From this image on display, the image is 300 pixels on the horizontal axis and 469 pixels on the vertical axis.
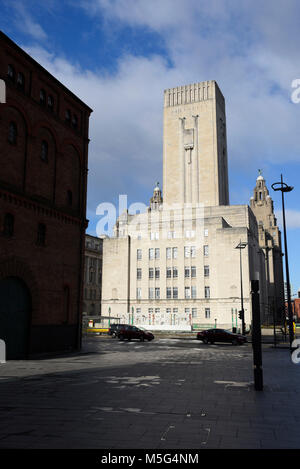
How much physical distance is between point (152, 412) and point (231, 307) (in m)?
57.4

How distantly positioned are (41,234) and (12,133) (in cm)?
595

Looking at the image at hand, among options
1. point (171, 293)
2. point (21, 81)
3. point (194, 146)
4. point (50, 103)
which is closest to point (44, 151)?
point (50, 103)

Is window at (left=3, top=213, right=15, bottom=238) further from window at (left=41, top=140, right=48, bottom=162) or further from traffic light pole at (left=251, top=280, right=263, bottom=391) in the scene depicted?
traffic light pole at (left=251, top=280, right=263, bottom=391)

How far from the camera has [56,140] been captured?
25.7m

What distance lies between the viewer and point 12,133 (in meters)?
22.4

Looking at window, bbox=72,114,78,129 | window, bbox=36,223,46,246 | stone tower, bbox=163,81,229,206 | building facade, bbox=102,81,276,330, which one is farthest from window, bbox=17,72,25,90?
stone tower, bbox=163,81,229,206

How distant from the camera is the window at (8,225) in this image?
69.8 feet

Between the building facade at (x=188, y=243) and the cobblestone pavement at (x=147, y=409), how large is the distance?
147 ft

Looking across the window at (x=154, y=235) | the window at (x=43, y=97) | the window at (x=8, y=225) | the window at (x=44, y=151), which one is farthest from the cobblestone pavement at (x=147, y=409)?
the window at (x=154, y=235)

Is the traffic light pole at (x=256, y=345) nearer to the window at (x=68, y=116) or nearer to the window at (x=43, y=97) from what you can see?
the window at (x=43, y=97)

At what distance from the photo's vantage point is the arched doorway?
69.5 ft

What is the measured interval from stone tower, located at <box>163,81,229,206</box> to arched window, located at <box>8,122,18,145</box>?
196 ft

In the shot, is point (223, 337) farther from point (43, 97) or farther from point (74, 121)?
point (43, 97)

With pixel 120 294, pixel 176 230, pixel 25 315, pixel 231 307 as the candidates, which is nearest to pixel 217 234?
pixel 176 230
